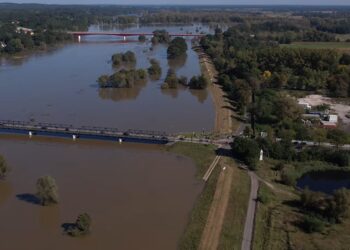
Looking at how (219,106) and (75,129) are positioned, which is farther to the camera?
(219,106)

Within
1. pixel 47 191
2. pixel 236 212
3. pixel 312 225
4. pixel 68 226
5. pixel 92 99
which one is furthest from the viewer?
pixel 92 99

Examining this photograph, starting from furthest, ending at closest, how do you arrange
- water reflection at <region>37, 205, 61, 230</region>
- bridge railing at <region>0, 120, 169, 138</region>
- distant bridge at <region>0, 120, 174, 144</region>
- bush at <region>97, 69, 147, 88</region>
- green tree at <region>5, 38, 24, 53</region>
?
green tree at <region>5, 38, 24, 53</region> < bush at <region>97, 69, 147, 88</region> < bridge railing at <region>0, 120, 169, 138</region> < distant bridge at <region>0, 120, 174, 144</region> < water reflection at <region>37, 205, 61, 230</region>

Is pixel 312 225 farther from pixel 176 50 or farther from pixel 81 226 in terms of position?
pixel 176 50

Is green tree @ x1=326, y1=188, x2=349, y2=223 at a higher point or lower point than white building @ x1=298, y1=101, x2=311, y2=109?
lower

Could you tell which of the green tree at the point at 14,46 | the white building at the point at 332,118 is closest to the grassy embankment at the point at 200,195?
the white building at the point at 332,118

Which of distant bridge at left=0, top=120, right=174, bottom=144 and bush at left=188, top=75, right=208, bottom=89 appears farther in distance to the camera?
bush at left=188, top=75, right=208, bottom=89

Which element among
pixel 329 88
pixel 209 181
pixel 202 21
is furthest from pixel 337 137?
pixel 202 21

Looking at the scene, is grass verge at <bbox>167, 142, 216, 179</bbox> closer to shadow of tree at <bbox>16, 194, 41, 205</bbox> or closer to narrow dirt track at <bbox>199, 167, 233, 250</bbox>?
narrow dirt track at <bbox>199, 167, 233, 250</bbox>

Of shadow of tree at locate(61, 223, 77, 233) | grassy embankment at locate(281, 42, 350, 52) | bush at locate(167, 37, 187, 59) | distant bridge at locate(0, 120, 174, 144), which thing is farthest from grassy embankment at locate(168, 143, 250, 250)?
grassy embankment at locate(281, 42, 350, 52)

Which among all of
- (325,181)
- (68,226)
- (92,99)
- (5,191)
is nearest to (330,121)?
(325,181)
